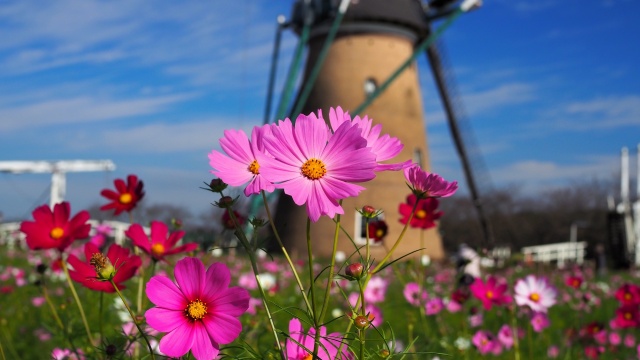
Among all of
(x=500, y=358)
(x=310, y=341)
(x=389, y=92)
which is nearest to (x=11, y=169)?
(x=389, y=92)

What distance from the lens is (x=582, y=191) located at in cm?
3347

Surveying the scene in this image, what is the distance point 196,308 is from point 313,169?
25cm

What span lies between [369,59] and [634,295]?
12.3m

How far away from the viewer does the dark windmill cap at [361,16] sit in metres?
14.5

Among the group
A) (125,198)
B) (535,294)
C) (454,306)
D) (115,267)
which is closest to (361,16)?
(454,306)

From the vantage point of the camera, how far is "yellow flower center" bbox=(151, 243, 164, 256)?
148 cm

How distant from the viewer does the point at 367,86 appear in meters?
14.5

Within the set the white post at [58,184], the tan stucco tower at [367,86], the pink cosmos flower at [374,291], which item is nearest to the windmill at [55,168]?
the white post at [58,184]

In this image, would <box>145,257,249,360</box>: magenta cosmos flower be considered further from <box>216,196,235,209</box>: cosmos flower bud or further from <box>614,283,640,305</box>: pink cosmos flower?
<box>614,283,640,305</box>: pink cosmos flower

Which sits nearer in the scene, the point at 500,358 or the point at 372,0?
the point at 500,358

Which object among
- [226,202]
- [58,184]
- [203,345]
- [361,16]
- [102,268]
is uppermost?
[361,16]

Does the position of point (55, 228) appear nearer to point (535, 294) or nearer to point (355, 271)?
point (355, 271)

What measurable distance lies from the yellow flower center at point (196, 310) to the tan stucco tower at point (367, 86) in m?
13.0

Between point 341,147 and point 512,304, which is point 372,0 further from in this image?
point 341,147
